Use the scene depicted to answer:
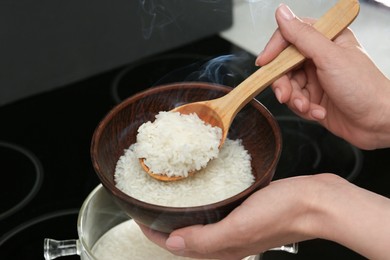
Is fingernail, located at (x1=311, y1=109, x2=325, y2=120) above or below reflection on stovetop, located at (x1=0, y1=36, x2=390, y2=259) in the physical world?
above

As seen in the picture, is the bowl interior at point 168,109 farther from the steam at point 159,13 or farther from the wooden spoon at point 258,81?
the steam at point 159,13

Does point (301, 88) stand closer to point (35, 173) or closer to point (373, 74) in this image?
point (373, 74)

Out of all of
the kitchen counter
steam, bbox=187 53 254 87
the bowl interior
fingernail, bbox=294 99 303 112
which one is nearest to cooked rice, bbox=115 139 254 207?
the bowl interior

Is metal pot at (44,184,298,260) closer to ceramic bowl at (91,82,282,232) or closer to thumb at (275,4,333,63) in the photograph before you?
ceramic bowl at (91,82,282,232)

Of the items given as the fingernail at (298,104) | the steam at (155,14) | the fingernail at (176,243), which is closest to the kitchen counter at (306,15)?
the steam at (155,14)

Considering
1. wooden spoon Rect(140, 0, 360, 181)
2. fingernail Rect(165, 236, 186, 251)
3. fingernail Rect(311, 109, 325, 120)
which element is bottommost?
fingernail Rect(165, 236, 186, 251)

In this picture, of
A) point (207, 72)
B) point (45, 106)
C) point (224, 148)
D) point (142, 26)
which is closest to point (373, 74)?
point (224, 148)
